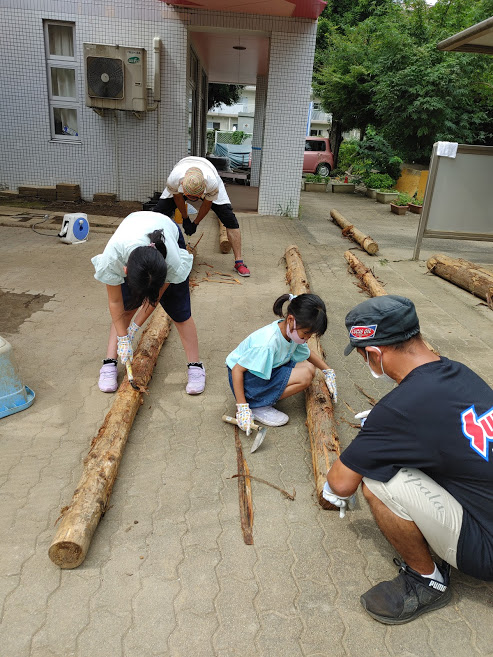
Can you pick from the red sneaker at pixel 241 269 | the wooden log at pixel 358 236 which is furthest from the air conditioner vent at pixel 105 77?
the wooden log at pixel 358 236

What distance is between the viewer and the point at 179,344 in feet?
14.7

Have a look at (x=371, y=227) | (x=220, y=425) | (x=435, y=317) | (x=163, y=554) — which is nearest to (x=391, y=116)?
(x=371, y=227)

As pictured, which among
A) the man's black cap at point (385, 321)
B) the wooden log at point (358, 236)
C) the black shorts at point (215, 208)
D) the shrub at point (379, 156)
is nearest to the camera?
the man's black cap at point (385, 321)

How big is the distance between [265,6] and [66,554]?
8941 mm

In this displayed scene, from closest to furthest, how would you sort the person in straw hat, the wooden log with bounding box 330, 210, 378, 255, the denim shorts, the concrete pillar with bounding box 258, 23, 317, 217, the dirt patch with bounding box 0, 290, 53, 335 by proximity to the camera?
the denim shorts → the dirt patch with bounding box 0, 290, 53, 335 → the person in straw hat → the wooden log with bounding box 330, 210, 378, 255 → the concrete pillar with bounding box 258, 23, 317, 217

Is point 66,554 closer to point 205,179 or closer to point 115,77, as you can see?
point 205,179

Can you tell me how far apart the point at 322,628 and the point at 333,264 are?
19.6ft

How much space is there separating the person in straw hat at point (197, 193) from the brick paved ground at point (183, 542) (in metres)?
1.66

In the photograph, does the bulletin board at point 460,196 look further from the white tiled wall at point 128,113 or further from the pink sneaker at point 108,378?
the pink sneaker at point 108,378

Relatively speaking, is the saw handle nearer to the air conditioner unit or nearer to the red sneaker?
the red sneaker

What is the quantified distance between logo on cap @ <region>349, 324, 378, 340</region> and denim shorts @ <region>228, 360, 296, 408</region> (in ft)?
3.93

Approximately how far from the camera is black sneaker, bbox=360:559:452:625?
6.61ft

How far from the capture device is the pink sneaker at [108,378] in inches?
142

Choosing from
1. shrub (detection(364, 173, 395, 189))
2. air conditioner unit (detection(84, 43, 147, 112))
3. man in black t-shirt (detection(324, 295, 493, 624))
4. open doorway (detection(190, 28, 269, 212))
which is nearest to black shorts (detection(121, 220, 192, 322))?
man in black t-shirt (detection(324, 295, 493, 624))
